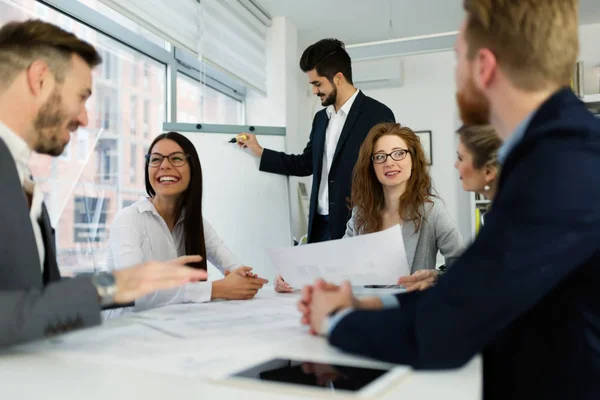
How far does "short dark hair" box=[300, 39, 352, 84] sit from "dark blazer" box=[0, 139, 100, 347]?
7.48ft

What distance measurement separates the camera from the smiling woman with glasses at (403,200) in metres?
2.10

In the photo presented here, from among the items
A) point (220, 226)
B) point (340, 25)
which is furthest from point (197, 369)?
point (340, 25)

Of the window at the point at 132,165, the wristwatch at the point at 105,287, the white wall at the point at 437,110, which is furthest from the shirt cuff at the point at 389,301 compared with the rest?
the white wall at the point at 437,110

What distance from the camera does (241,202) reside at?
3135 mm

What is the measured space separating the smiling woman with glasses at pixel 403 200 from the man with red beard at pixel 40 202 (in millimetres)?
1175

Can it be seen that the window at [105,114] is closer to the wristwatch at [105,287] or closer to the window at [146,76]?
the window at [146,76]

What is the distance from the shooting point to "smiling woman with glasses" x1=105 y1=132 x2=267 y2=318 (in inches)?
71.6

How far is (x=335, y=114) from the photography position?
10.2 ft

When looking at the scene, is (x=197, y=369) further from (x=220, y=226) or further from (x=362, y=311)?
(x=220, y=226)

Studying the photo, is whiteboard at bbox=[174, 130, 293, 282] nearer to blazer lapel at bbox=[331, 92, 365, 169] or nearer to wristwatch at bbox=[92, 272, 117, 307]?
blazer lapel at bbox=[331, 92, 365, 169]

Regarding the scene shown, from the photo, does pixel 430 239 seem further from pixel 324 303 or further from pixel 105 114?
pixel 105 114

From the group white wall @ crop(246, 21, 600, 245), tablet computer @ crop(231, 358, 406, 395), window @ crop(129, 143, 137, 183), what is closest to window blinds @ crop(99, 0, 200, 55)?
window @ crop(129, 143, 137, 183)

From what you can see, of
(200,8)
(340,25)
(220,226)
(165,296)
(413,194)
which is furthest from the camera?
(340,25)

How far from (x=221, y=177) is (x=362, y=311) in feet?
7.94
